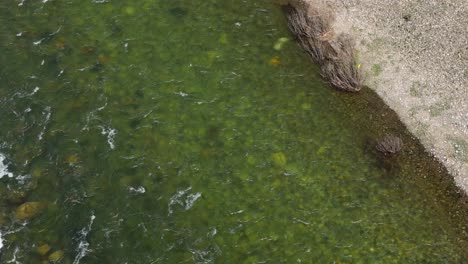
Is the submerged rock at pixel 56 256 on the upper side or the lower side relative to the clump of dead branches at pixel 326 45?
lower

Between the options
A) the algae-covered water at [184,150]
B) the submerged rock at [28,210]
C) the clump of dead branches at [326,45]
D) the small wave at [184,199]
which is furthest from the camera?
the clump of dead branches at [326,45]

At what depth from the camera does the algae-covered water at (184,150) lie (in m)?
15.9

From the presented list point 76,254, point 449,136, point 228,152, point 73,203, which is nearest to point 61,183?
point 73,203

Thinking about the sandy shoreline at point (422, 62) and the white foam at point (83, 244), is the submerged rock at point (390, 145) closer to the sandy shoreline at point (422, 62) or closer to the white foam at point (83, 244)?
the sandy shoreline at point (422, 62)

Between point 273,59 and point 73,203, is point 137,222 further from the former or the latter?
point 273,59

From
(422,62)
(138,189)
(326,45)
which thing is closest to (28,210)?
(138,189)

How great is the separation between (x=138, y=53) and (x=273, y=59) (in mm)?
5094

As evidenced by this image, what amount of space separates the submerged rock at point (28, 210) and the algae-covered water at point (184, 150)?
0.03m

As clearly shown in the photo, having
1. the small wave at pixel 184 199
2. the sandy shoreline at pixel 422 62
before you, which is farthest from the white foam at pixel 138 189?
the sandy shoreline at pixel 422 62

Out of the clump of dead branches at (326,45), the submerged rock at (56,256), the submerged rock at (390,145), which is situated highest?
the clump of dead branches at (326,45)

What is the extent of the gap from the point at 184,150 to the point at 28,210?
525 centimetres

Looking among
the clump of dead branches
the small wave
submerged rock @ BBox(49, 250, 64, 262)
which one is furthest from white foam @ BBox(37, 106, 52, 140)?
the clump of dead branches

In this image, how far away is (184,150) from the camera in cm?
1748

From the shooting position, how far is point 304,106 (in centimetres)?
1853
